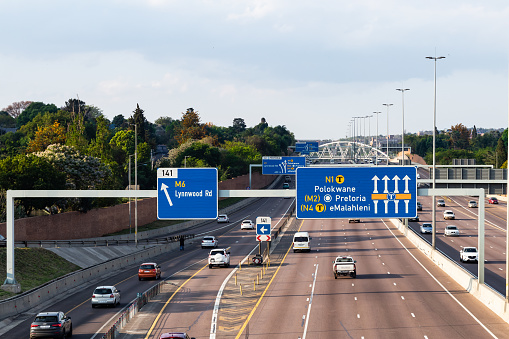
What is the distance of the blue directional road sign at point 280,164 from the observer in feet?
384

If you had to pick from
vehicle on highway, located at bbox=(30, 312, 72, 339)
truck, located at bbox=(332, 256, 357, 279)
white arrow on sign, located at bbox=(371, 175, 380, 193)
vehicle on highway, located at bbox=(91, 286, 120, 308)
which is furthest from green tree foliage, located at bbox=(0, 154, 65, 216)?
white arrow on sign, located at bbox=(371, 175, 380, 193)

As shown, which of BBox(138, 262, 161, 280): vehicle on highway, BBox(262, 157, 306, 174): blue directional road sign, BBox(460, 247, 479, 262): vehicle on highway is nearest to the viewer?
BBox(138, 262, 161, 280): vehicle on highway

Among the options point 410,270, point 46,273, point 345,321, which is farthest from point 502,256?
point 46,273

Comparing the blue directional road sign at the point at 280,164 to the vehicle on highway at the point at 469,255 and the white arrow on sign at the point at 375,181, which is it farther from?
the white arrow on sign at the point at 375,181

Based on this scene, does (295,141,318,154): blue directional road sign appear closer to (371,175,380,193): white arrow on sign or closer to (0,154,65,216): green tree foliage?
(0,154,65,216): green tree foliage

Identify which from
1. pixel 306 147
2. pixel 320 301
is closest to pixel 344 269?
→ pixel 320 301

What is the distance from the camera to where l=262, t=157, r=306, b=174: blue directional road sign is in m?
117

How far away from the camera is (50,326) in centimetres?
3048

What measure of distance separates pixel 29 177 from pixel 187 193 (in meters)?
39.0

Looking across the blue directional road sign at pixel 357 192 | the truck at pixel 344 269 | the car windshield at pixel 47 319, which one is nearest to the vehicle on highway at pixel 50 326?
the car windshield at pixel 47 319

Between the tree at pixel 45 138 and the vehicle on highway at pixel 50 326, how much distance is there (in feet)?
321

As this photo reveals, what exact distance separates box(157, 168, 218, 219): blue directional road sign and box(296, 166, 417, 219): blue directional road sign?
14.3ft

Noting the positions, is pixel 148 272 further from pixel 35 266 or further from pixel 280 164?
pixel 280 164

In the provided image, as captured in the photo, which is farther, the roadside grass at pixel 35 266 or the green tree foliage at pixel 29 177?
the green tree foliage at pixel 29 177
